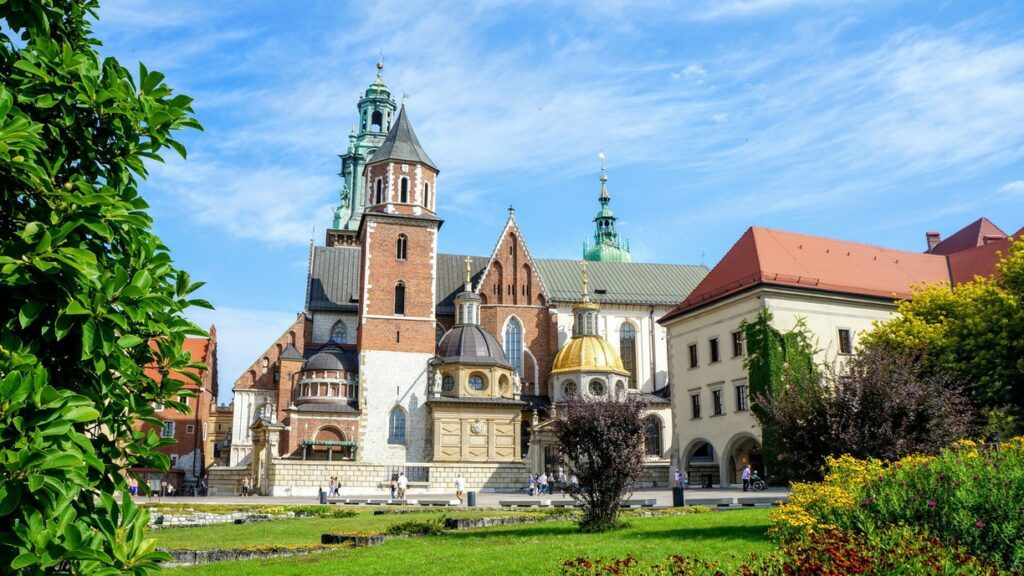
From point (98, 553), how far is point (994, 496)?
11.8 meters

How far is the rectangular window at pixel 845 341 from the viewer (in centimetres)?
4066

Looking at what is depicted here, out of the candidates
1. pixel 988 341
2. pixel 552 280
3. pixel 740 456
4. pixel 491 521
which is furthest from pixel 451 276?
pixel 491 521

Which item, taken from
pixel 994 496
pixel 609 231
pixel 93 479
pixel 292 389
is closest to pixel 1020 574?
pixel 994 496

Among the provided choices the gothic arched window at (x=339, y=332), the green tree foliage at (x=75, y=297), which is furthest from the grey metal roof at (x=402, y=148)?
the green tree foliage at (x=75, y=297)

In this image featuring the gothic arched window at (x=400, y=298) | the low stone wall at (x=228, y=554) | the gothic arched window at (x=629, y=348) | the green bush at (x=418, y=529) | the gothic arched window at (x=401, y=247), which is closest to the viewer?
the low stone wall at (x=228, y=554)

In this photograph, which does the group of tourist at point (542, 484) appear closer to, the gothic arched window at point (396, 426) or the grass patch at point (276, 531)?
the gothic arched window at point (396, 426)

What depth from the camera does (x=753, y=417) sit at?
3947 cm

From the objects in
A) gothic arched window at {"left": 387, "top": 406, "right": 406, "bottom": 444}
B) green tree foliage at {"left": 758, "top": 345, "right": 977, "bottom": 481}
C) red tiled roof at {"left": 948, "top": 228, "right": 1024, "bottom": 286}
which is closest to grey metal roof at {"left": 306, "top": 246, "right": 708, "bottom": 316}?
gothic arched window at {"left": 387, "top": 406, "right": 406, "bottom": 444}

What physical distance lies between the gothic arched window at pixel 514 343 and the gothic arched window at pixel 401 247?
9.15m

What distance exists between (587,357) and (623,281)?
40.0 feet

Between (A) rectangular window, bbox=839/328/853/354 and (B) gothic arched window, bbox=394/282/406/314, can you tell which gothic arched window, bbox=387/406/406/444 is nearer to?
(B) gothic arched window, bbox=394/282/406/314

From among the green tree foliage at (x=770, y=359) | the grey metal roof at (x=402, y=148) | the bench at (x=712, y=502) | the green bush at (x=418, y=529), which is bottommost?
the green bush at (x=418, y=529)

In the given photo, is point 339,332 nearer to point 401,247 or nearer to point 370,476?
point 401,247

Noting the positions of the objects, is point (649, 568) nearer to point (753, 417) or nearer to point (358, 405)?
point (753, 417)
